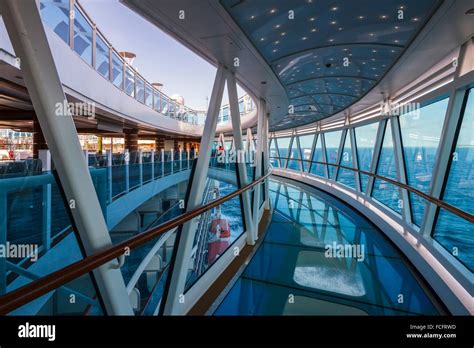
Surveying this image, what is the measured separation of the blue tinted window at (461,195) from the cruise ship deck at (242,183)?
0.02 meters

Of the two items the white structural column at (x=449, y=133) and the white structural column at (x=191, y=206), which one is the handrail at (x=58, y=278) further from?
the white structural column at (x=449, y=133)

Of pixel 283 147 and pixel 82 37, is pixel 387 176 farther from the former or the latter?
pixel 283 147

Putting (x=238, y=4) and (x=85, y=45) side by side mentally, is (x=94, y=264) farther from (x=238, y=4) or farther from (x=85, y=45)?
(x=85, y=45)

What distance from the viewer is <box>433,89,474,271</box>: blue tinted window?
3123 millimetres

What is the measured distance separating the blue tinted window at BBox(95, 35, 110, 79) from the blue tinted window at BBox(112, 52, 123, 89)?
436 millimetres

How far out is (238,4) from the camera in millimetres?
1951

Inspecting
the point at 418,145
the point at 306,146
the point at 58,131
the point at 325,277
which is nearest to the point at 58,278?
the point at 58,131

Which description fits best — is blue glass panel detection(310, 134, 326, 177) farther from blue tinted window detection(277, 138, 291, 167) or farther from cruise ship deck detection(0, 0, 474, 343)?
cruise ship deck detection(0, 0, 474, 343)

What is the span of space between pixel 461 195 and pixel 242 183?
317 centimetres

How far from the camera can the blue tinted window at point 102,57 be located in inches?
261

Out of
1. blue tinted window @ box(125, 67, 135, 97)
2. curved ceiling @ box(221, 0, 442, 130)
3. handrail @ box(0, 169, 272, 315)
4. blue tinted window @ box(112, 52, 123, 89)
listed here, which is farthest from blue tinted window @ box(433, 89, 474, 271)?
Result: blue tinted window @ box(125, 67, 135, 97)

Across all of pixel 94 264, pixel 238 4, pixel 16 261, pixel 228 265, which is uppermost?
pixel 238 4

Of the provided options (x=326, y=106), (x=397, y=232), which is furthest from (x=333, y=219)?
(x=326, y=106)

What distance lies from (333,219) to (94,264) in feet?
18.4
